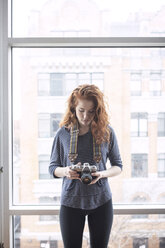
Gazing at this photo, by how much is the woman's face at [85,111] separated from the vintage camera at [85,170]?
0.28 metres

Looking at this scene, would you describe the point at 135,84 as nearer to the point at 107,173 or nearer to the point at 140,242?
the point at 107,173

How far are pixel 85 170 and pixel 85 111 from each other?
14.0 inches

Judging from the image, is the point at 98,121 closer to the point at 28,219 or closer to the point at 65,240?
the point at 65,240

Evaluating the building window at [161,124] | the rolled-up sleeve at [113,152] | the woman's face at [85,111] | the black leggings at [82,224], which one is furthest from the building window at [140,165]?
the woman's face at [85,111]

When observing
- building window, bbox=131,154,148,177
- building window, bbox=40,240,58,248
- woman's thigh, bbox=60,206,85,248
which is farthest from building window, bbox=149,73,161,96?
building window, bbox=40,240,58,248

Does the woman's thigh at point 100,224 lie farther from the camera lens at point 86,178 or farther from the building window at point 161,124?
the building window at point 161,124

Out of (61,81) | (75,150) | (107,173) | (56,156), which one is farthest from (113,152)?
(61,81)

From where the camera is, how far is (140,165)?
208 centimetres

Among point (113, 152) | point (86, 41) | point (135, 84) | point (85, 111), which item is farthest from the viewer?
point (135, 84)

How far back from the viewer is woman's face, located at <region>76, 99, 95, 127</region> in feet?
5.40

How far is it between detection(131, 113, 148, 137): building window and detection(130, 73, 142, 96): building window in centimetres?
17

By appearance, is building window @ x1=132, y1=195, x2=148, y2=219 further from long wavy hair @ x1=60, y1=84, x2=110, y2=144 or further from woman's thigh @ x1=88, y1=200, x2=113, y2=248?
long wavy hair @ x1=60, y1=84, x2=110, y2=144

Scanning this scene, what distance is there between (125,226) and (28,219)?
2.47ft
